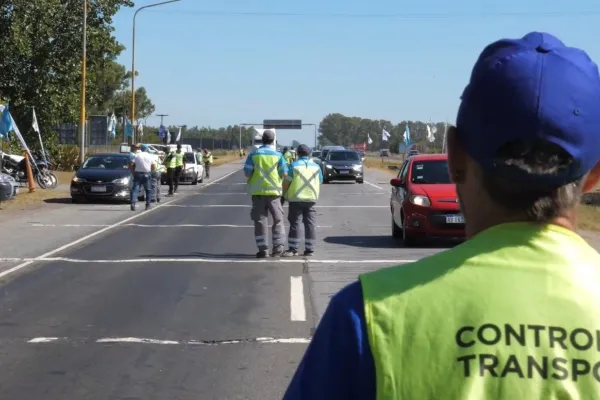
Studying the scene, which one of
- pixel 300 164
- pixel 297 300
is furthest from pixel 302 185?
pixel 297 300

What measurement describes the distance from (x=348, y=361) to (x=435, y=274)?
0.73 ft

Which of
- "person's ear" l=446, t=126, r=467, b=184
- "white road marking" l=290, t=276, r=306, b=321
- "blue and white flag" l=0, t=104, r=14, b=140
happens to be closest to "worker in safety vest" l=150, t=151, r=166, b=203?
"blue and white flag" l=0, t=104, r=14, b=140

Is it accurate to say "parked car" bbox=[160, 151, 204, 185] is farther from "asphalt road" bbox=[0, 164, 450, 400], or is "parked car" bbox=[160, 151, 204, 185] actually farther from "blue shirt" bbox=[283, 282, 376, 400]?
"blue shirt" bbox=[283, 282, 376, 400]

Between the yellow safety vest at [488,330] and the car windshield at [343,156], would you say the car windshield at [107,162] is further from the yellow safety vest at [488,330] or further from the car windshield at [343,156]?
the yellow safety vest at [488,330]

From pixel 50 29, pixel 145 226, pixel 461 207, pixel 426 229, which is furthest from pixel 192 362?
pixel 50 29

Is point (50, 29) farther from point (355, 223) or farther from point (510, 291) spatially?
point (510, 291)

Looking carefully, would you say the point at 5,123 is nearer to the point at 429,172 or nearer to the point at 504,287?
the point at 429,172

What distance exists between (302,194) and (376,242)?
11.9ft

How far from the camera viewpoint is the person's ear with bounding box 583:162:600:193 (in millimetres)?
1842

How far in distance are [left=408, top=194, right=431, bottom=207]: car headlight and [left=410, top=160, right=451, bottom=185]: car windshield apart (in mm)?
722

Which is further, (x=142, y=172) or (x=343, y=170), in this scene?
(x=343, y=170)

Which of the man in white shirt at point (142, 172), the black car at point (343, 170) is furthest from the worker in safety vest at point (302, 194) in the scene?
the black car at point (343, 170)

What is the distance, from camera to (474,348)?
163 cm

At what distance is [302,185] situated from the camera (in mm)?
14391
